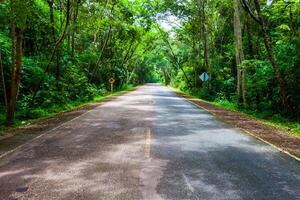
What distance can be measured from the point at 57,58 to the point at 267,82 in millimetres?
13011

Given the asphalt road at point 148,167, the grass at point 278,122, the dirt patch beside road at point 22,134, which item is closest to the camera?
the asphalt road at point 148,167

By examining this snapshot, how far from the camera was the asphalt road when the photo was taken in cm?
582

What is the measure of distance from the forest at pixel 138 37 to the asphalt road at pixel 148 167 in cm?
585

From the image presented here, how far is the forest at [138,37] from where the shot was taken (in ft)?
57.4

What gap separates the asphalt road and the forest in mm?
5852

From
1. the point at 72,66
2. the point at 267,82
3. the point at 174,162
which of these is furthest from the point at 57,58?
the point at 174,162

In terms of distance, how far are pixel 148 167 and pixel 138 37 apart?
144ft

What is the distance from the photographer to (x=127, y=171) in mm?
7035

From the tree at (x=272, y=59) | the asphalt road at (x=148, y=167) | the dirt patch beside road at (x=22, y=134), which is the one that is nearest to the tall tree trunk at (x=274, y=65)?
the tree at (x=272, y=59)

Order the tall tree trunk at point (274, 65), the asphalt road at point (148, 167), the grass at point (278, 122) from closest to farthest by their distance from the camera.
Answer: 1. the asphalt road at point (148, 167)
2. the grass at point (278, 122)
3. the tall tree trunk at point (274, 65)

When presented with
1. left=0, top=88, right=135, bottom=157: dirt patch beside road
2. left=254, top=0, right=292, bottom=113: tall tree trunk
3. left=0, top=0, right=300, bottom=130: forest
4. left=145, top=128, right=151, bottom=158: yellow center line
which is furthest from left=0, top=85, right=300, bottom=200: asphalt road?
left=254, top=0, right=292, bottom=113: tall tree trunk

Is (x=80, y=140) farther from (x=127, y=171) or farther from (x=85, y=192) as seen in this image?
(x=85, y=192)

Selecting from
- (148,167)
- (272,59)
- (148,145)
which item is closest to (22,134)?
(148,145)

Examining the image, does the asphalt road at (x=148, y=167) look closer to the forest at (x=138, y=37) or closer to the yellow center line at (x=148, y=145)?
the yellow center line at (x=148, y=145)
